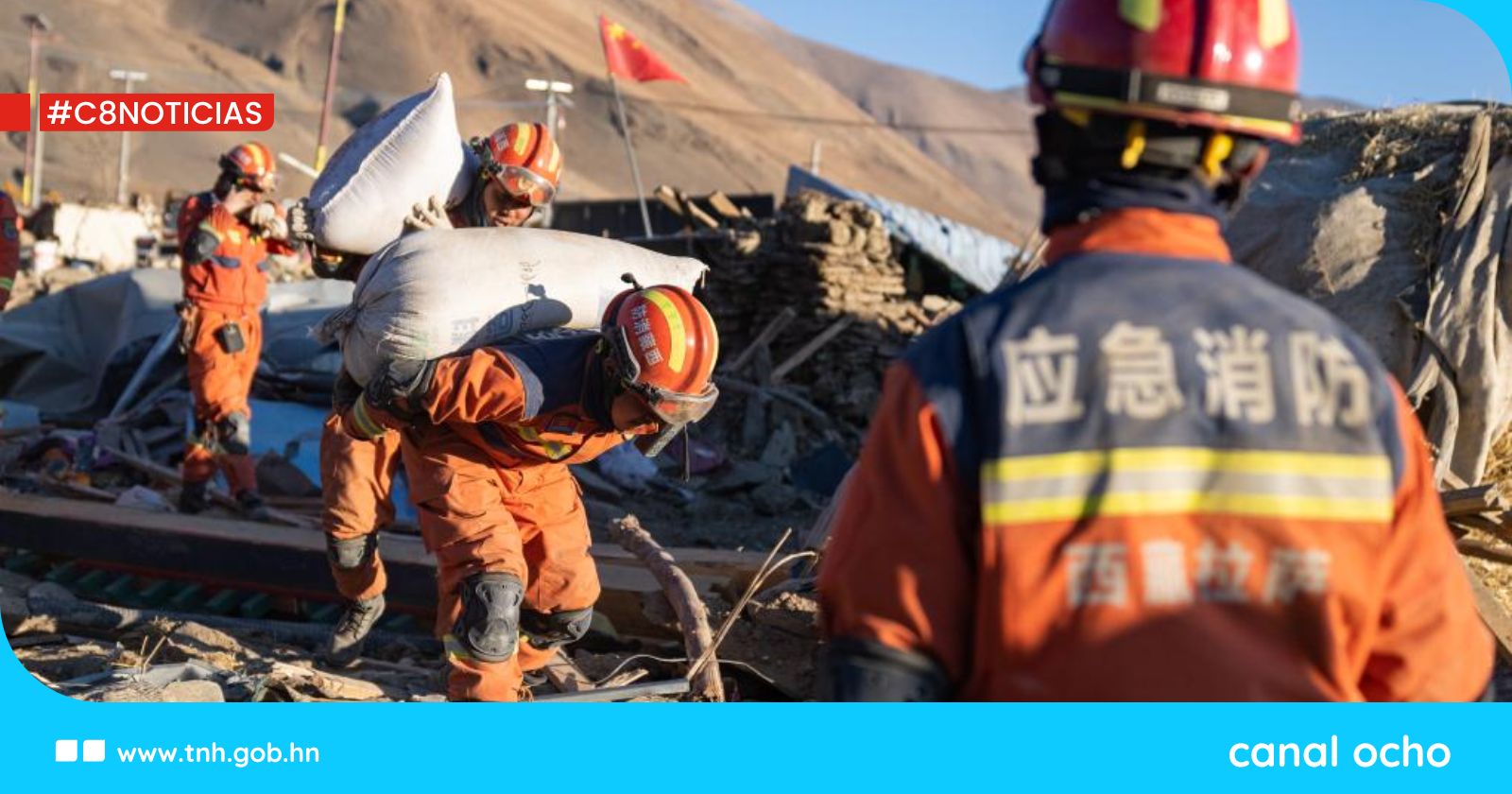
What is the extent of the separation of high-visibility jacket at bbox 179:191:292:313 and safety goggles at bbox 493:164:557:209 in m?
3.88

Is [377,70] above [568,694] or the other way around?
above

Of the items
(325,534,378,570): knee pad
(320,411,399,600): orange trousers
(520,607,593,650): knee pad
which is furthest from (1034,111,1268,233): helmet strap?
(325,534,378,570): knee pad

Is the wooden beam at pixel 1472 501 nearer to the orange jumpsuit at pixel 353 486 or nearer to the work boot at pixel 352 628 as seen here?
the orange jumpsuit at pixel 353 486

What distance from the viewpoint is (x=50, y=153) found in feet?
163

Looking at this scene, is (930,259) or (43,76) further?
(43,76)

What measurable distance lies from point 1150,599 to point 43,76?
188 feet

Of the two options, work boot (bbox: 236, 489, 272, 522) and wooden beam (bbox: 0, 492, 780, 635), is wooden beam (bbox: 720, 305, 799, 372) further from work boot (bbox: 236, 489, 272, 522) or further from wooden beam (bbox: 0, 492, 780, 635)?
wooden beam (bbox: 0, 492, 780, 635)

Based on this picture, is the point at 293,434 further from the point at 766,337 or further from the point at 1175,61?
the point at 1175,61

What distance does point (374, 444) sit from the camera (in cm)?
628

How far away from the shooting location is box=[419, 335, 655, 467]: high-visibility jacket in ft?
15.8

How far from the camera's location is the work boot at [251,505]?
909 centimetres

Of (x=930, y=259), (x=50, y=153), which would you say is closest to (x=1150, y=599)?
(x=930, y=259)

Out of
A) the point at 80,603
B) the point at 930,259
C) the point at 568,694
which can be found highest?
the point at 930,259

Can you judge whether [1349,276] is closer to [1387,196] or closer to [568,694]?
[1387,196]
